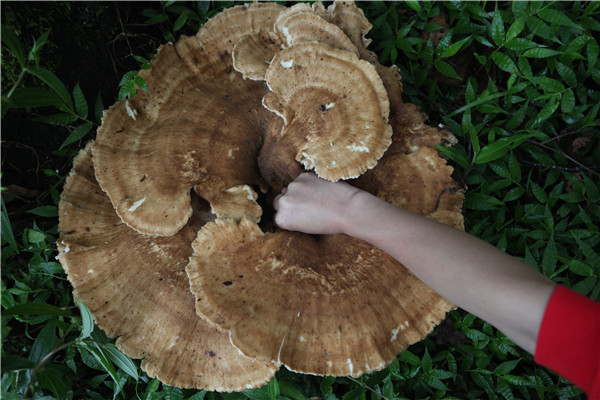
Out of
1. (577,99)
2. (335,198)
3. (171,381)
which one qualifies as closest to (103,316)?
(171,381)

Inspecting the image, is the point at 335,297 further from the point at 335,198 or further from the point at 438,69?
the point at 438,69

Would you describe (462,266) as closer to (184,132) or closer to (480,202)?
(480,202)

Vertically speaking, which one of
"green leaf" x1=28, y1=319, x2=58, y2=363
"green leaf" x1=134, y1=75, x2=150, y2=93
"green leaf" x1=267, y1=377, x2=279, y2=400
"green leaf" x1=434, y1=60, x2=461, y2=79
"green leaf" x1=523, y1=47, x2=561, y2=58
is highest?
"green leaf" x1=134, y1=75, x2=150, y2=93

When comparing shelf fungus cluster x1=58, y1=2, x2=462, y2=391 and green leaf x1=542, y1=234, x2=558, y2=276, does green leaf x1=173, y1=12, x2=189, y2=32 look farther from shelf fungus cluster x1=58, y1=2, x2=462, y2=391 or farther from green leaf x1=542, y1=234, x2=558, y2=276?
green leaf x1=542, y1=234, x2=558, y2=276

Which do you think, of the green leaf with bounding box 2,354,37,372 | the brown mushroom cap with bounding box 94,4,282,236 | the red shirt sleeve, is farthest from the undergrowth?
the red shirt sleeve

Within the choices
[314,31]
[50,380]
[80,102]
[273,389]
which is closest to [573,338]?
[273,389]

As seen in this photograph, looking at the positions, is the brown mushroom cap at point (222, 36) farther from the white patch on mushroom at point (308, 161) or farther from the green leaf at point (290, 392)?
the green leaf at point (290, 392)

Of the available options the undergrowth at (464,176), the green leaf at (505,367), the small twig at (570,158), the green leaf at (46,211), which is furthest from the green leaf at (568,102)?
the green leaf at (46,211)
